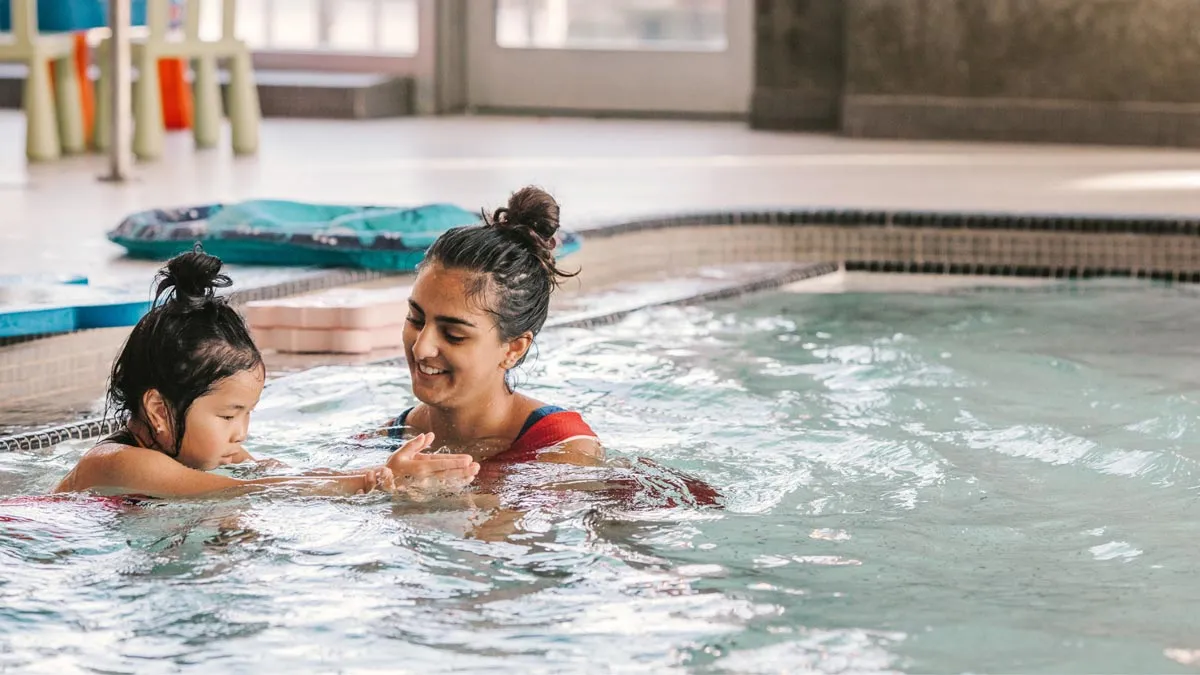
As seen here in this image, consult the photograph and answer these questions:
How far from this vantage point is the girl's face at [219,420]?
120 inches

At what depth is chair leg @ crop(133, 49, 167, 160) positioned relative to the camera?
30.2 feet

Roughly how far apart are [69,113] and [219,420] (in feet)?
23.4

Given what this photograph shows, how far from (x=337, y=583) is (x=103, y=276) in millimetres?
3005

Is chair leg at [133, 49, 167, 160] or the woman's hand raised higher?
chair leg at [133, 49, 167, 160]

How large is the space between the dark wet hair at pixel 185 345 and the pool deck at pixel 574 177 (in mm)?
2505

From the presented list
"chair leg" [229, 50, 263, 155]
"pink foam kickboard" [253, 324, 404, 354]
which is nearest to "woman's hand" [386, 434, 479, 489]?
"pink foam kickboard" [253, 324, 404, 354]

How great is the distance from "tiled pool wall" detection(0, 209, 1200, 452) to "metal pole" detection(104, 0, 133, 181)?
8.75 feet

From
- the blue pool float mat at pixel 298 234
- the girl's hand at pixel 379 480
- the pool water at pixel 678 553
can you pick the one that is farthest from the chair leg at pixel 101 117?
the girl's hand at pixel 379 480

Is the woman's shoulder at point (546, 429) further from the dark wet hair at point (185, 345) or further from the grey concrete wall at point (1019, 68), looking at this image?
the grey concrete wall at point (1019, 68)

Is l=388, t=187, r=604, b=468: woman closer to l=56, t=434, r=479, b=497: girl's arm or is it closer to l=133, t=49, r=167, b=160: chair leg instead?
l=56, t=434, r=479, b=497: girl's arm

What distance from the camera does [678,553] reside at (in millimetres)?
3160

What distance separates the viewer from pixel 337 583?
297 centimetres

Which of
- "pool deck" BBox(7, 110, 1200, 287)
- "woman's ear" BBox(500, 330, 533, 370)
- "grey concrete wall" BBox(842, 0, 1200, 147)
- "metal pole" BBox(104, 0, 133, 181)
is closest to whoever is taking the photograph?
"woman's ear" BBox(500, 330, 533, 370)

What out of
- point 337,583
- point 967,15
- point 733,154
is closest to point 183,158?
point 733,154
